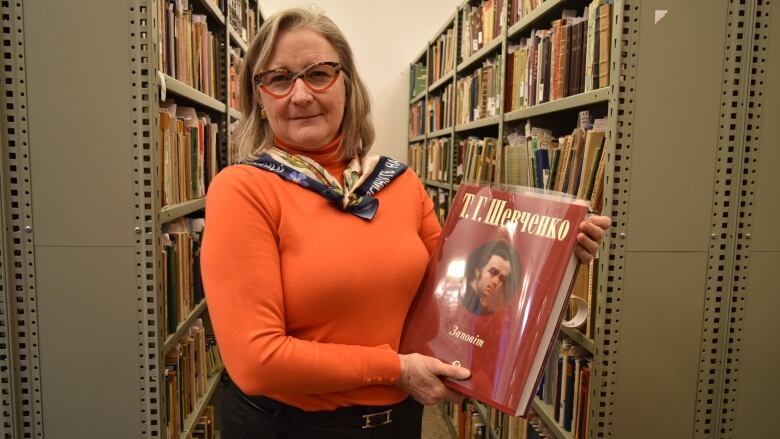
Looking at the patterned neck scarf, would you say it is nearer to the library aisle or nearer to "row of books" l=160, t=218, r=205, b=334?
the library aisle

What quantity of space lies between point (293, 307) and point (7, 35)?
109cm

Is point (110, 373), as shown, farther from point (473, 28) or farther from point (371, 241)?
point (473, 28)

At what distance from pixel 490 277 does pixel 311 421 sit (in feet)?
1.38

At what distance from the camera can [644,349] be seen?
4.79 feet

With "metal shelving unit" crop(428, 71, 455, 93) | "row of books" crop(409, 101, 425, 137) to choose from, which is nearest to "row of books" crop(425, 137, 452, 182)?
"row of books" crop(409, 101, 425, 137)

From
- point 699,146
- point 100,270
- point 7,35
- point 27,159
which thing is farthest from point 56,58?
point 699,146

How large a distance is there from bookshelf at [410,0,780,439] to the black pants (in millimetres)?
751

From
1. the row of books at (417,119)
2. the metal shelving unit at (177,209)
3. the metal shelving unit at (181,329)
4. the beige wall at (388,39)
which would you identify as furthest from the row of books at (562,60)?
the beige wall at (388,39)

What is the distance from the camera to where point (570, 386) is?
5.55 ft

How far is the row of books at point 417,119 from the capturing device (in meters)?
4.71

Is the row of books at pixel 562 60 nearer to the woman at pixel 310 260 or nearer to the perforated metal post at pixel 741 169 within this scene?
the perforated metal post at pixel 741 169

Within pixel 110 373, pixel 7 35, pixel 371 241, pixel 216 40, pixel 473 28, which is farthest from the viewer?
pixel 473 28

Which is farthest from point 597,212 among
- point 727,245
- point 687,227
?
point 727,245

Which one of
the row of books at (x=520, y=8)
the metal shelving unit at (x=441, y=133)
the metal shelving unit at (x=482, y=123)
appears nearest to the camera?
the row of books at (x=520, y=8)
